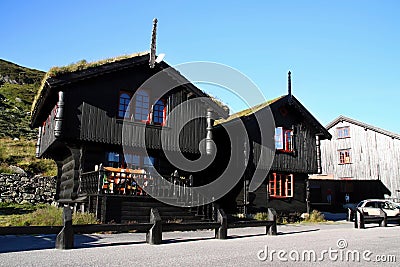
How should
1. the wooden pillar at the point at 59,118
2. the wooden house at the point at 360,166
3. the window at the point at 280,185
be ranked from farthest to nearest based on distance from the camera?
the wooden house at the point at 360,166, the window at the point at 280,185, the wooden pillar at the point at 59,118

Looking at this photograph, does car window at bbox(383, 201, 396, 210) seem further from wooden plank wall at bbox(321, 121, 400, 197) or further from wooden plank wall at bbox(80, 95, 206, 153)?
wooden plank wall at bbox(80, 95, 206, 153)

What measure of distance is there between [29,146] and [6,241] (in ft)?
83.1

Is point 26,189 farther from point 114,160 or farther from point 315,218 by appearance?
point 315,218

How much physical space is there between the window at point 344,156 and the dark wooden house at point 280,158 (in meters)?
13.0

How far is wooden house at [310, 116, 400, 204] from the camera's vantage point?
3500 centimetres

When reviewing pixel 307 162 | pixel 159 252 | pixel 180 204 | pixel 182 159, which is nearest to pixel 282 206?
pixel 307 162

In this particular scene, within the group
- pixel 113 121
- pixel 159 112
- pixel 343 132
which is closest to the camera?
pixel 113 121

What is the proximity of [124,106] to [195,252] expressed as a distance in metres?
10.1

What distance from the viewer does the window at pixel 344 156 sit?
126ft

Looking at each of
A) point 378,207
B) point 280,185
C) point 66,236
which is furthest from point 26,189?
point 378,207

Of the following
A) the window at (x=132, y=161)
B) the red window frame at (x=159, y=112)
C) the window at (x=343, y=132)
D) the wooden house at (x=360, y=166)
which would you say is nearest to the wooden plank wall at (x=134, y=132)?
the red window frame at (x=159, y=112)

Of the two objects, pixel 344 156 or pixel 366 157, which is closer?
pixel 366 157

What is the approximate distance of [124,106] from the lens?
1867cm

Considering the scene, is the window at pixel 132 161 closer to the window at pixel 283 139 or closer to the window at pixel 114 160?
the window at pixel 114 160
